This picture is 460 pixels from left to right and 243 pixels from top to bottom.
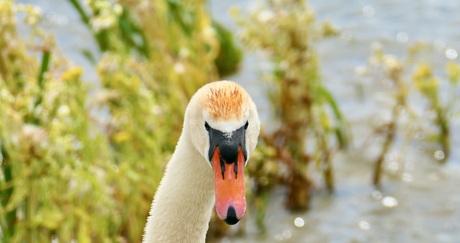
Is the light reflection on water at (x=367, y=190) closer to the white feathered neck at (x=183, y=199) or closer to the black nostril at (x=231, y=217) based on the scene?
the white feathered neck at (x=183, y=199)

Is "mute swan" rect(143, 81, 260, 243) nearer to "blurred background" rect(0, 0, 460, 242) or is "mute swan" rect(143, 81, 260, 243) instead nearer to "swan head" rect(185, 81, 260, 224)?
"swan head" rect(185, 81, 260, 224)

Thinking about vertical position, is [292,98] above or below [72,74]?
above

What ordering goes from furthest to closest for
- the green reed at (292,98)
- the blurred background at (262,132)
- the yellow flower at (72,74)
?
1. the green reed at (292,98)
2. the blurred background at (262,132)
3. the yellow flower at (72,74)

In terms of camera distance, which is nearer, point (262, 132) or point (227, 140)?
point (227, 140)

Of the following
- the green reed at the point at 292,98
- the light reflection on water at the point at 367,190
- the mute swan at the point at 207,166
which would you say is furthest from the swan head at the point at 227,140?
the light reflection on water at the point at 367,190

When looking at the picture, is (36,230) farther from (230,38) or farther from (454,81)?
(230,38)

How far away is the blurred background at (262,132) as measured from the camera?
12.5 ft

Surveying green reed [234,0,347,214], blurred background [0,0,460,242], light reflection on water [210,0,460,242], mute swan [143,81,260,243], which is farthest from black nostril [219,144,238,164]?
light reflection on water [210,0,460,242]

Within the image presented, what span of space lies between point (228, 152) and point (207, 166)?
0.79 feet

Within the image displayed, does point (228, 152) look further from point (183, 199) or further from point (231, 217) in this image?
point (183, 199)

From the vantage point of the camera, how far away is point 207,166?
8.66ft

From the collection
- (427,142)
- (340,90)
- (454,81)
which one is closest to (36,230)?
(454,81)

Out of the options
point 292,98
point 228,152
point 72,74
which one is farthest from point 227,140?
point 292,98

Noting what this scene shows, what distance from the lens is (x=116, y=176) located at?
403cm
